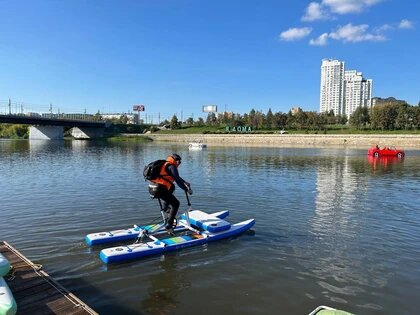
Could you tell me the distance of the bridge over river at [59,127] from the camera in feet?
395

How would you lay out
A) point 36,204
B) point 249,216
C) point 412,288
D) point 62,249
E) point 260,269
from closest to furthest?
1. point 412,288
2. point 260,269
3. point 62,249
4. point 249,216
5. point 36,204

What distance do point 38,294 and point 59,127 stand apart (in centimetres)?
14932

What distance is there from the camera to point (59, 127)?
144m

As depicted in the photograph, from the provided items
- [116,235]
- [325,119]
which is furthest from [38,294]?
[325,119]

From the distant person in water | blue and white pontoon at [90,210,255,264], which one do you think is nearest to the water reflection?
blue and white pontoon at [90,210,255,264]

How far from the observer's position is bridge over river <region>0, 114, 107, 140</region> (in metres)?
120

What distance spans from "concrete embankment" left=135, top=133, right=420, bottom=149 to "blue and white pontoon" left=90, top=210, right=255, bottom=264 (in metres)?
83.0

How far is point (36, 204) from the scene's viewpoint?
17781mm

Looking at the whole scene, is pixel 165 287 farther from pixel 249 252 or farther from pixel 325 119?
pixel 325 119

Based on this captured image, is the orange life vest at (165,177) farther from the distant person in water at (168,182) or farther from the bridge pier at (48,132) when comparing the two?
the bridge pier at (48,132)

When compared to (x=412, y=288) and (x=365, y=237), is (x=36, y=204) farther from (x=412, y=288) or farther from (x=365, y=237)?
(x=412, y=288)

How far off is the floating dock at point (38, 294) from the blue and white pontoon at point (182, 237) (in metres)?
2.15

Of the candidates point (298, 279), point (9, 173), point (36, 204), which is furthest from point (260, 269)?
point (9, 173)

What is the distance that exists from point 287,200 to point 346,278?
9.95 metres
